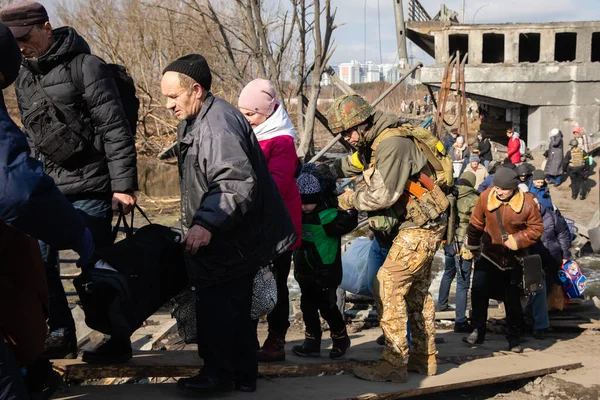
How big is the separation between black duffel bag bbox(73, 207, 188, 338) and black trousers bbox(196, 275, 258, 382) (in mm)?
218

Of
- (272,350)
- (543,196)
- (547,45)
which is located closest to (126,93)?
(272,350)

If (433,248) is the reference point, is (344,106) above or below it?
above

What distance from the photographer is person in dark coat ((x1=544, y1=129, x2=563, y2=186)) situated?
1853cm

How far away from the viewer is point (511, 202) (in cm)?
620

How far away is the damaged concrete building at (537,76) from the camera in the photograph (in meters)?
23.9

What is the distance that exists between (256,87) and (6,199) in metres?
2.31

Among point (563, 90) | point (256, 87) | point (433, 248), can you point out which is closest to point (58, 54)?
point (256, 87)

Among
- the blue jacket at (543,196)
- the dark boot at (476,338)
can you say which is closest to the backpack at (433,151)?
the dark boot at (476,338)

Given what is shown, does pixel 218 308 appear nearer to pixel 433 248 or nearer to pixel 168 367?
pixel 168 367

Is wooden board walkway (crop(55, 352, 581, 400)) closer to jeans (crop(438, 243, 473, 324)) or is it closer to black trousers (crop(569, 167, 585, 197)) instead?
jeans (crop(438, 243, 473, 324))

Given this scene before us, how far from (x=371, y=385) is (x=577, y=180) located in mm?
15812

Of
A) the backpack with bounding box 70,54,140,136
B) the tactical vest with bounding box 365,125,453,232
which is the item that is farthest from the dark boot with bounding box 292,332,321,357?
the backpack with bounding box 70,54,140,136

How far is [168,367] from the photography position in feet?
12.7

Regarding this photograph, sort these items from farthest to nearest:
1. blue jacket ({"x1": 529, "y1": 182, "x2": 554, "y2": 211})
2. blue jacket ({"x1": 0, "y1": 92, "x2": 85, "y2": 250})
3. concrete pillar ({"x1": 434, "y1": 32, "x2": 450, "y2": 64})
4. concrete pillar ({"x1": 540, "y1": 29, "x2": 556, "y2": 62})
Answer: concrete pillar ({"x1": 434, "y1": 32, "x2": 450, "y2": 64}), concrete pillar ({"x1": 540, "y1": 29, "x2": 556, "y2": 62}), blue jacket ({"x1": 529, "y1": 182, "x2": 554, "y2": 211}), blue jacket ({"x1": 0, "y1": 92, "x2": 85, "y2": 250})
